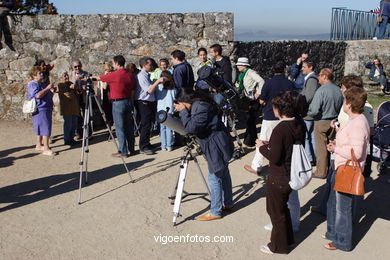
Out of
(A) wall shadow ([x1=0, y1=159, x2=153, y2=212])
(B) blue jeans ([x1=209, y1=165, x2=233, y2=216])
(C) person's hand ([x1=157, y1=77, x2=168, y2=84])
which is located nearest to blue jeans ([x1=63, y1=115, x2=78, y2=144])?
(A) wall shadow ([x1=0, y1=159, x2=153, y2=212])

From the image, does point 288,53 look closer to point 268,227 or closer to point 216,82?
point 216,82

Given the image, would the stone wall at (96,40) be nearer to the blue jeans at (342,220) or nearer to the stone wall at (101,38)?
the stone wall at (101,38)

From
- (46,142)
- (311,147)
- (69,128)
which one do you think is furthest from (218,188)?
(69,128)

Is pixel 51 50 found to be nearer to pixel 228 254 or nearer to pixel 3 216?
pixel 3 216

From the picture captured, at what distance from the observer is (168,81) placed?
7.05 m

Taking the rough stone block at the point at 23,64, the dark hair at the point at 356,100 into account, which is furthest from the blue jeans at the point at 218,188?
the rough stone block at the point at 23,64

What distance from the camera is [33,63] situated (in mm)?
9023

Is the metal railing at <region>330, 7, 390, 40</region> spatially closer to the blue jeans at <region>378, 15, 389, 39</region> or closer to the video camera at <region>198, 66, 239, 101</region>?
the blue jeans at <region>378, 15, 389, 39</region>

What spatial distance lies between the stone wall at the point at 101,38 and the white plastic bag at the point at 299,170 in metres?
5.27

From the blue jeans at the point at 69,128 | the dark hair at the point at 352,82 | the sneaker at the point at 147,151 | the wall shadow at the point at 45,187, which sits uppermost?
the dark hair at the point at 352,82

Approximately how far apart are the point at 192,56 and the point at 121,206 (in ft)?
15.1

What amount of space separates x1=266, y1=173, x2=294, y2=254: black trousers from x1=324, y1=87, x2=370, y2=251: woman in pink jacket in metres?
0.49

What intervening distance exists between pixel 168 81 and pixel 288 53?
491 cm

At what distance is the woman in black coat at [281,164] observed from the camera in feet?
12.7
